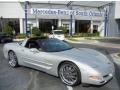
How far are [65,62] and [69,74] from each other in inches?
14.1

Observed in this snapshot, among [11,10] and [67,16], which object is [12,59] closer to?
[11,10]

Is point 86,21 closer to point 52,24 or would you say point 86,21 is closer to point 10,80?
point 52,24

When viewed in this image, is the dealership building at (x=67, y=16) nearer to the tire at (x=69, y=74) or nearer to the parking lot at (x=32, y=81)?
the parking lot at (x=32, y=81)

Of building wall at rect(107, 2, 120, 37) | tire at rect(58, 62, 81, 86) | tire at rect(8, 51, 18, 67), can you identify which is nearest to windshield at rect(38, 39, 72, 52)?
tire at rect(58, 62, 81, 86)

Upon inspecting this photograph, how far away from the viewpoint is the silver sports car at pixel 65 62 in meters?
4.12

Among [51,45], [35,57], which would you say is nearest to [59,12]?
[51,45]

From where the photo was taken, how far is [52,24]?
3055cm

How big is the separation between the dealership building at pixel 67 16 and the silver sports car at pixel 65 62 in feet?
67.1

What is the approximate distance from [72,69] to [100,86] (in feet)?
2.95

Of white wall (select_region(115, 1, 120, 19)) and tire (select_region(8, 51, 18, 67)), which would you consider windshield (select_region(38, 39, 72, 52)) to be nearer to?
tire (select_region(8, 51, 18, 67))

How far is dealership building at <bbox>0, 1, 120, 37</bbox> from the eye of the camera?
27812mm

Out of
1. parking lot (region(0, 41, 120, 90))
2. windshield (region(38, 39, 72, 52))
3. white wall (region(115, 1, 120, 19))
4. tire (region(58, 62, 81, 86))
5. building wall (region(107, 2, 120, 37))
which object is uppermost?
white wall (region(115, 1, 120, 19))

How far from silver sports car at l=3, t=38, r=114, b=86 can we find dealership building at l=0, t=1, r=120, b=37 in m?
20.5

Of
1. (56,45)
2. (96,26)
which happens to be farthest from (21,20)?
(56,45)
